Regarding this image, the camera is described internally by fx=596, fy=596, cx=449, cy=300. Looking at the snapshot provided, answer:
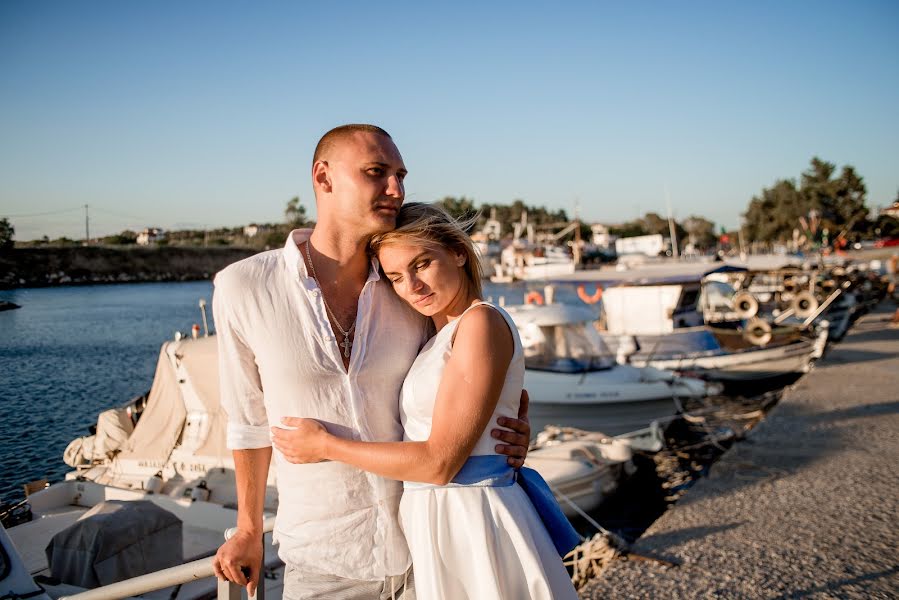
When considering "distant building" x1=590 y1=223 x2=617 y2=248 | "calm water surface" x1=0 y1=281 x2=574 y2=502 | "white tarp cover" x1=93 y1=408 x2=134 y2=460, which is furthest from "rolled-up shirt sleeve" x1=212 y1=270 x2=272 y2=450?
"distant building" x1=590 y1=223 x2=617 y2=248

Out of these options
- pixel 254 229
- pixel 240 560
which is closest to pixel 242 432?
pixel 240 560

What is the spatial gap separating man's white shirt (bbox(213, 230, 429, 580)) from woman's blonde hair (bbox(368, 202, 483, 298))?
0.74ft

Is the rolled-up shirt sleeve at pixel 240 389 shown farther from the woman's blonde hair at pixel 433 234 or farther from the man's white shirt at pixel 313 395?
the woman's blonde hair at pixel 433 234

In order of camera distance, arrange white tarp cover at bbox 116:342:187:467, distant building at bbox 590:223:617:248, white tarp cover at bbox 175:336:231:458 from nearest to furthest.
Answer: white tarp cover at bbox 175:336:231:458, white tarp cover at bbox 116:342:187:467, distant building at bbox 590:223:617:248

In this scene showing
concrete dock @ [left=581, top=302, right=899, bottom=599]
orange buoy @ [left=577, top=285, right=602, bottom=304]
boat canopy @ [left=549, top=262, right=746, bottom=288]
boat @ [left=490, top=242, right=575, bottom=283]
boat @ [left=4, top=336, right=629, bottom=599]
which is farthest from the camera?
boat @ [left=490, top=242, right=575, bottom=283]

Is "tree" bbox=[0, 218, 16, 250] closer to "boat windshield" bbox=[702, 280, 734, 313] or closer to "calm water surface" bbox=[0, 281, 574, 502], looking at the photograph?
"calm water surface" bbox=[0, 281, 574, 502]

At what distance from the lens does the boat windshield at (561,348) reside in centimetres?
1445

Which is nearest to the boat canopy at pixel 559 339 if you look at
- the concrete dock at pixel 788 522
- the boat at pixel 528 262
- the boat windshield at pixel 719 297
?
the concrete dock at pixel 788 522

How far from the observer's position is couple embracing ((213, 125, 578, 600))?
2.04m

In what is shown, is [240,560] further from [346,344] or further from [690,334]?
[690,334]

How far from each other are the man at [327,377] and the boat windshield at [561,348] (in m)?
12.3

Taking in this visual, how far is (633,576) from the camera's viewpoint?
5371 mm

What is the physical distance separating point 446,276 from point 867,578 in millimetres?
5066

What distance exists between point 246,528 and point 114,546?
10.8ft
